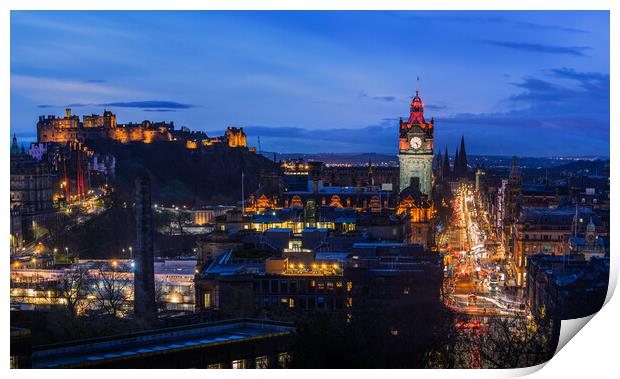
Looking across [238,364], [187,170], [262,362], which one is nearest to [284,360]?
[262,362]

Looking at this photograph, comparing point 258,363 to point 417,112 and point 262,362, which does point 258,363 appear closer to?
point 262,362

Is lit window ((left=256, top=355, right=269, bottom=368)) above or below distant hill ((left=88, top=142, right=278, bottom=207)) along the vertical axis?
below

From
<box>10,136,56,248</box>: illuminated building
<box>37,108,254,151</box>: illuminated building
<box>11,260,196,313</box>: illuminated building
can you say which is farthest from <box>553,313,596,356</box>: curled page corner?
<box>37,108,254,151</box>: illuminated building

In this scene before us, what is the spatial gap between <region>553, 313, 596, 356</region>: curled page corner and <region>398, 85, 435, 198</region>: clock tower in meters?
43.4

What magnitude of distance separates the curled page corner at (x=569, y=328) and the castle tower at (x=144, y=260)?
12.5 meters

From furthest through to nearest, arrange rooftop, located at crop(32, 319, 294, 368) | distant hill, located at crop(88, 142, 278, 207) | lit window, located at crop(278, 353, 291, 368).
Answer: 1. distant hill, located at crop(88, 142, 278, 207)
2. lit window, located at crop(278, 353, 291, 368)
3. rooftop, located at crop(32, 319, 294, 368)

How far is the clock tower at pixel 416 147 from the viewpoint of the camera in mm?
69438

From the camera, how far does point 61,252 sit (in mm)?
54750

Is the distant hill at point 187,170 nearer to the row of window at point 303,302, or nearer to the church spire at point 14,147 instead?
the church spire at point 14,147

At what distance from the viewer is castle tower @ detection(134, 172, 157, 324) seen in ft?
101

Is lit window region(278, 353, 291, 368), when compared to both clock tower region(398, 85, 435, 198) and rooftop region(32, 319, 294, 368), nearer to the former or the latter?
rooftop region(32, 319, 294, 368)

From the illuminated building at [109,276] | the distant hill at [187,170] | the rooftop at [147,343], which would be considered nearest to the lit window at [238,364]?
the rooftop at [147,343]

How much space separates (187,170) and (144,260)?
71.4 metres
